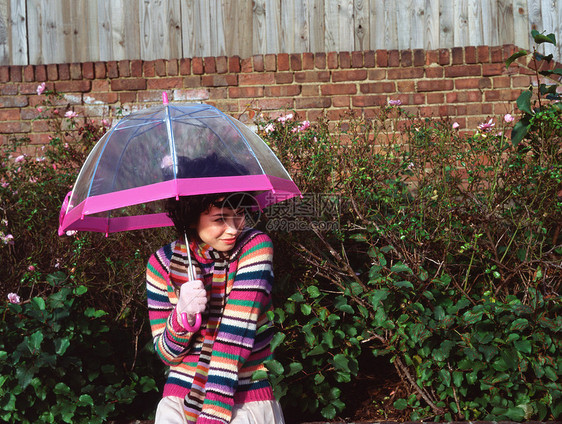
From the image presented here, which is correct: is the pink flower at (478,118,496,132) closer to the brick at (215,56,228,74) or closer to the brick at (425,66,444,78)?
the brick at (425,66,444,78)

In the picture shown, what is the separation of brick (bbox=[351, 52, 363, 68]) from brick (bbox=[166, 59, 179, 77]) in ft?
4.86

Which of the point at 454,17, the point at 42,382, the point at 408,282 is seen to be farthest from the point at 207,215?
the point at 454,17

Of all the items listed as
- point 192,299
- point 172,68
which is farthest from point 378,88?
point 192,299

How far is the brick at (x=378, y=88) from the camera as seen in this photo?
4.92 m

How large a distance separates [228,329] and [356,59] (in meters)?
3.52

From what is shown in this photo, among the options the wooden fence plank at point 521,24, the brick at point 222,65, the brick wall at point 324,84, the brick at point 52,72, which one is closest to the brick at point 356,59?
the brick wall at point 324,84

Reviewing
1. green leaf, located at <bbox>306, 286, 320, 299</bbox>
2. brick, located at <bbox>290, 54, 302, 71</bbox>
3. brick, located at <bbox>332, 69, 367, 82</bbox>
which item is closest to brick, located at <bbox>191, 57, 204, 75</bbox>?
brick, located at <bbox>290, 54, 302, 71</bbox>

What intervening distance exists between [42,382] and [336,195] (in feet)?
5.31

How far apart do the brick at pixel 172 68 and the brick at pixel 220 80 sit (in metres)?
0.24

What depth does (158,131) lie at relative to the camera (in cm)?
200

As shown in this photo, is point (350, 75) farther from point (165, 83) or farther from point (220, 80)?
point (165, 83)

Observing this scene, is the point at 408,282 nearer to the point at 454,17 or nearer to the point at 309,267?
the point at 309,267

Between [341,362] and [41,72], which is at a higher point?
[41,72]

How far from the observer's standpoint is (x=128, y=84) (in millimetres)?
4988
